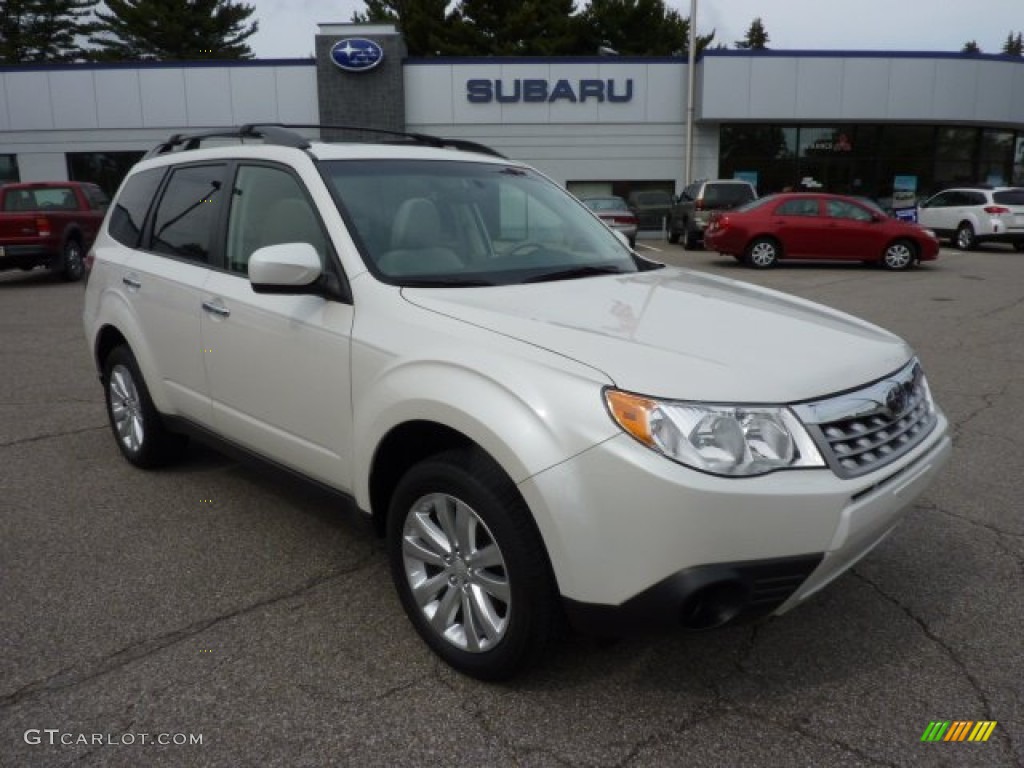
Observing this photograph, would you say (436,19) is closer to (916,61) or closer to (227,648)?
(916,61)

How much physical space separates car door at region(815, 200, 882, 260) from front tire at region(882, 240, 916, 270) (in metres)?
0.22

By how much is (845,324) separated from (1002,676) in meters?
1.27

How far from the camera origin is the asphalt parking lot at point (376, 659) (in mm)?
2414

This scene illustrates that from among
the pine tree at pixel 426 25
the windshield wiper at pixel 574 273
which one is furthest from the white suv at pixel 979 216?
the pine tree at pixel 426 25

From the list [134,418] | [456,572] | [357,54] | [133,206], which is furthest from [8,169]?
[456,572]

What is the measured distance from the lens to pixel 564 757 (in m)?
2.36

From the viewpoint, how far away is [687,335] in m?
2.62

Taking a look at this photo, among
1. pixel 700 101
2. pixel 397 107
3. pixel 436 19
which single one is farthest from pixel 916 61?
pixel 436 19

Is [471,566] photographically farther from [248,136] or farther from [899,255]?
[899,255]

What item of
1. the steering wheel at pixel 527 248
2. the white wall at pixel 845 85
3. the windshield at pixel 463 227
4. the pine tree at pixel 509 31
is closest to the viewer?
the windshield at pixel 463 227

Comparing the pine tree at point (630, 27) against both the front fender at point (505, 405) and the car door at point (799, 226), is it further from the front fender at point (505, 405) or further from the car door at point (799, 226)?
the front fender at point (505, 405)

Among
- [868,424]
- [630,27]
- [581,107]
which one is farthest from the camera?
[630,27]

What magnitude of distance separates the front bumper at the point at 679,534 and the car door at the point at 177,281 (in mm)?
2239

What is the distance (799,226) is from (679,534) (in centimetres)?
1553
